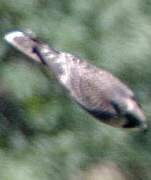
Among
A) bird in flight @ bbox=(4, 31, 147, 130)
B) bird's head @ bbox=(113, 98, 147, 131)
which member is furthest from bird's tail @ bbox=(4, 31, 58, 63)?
bird's head @ bbox=(113, 98, 147, 131)

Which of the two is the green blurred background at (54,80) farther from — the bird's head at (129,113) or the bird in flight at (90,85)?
the bird's head at (129,113)

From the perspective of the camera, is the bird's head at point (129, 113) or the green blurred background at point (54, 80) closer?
the bird's head at point (129, 113)

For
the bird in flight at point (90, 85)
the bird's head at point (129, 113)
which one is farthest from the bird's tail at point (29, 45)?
the bird's head at point (129, 113)

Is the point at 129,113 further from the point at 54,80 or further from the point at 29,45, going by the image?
the point at 54,80

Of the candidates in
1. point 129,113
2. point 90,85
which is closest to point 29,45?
point 90,85

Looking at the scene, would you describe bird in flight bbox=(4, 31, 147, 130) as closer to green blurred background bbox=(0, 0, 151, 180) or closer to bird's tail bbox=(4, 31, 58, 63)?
bird's tail bbox=(4, 31, 58, 63)

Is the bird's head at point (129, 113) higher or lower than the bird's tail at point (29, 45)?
lower
